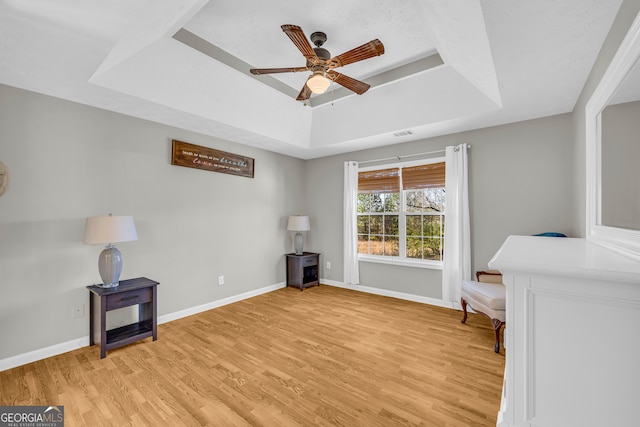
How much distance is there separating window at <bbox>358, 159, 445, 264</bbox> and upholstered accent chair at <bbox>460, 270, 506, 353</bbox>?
31.4 inches

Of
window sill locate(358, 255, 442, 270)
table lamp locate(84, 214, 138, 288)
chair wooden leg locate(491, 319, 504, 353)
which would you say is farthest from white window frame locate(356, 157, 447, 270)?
table lamp locate(84, 214, 138, 288)

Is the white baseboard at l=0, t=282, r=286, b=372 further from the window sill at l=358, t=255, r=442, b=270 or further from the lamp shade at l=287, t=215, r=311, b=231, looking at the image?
the window sill at l=358, t=255, r=442, b=270

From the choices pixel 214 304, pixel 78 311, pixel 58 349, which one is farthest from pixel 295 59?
pixel 58 349

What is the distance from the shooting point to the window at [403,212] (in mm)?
4113

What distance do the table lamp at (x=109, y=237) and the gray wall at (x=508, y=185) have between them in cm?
348

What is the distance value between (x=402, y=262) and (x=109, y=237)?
145 inches

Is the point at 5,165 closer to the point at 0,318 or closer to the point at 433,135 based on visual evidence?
the point at 0,318

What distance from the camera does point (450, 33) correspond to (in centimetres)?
196

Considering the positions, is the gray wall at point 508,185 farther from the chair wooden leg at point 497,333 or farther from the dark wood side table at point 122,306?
the dark wood side table at point 122,306

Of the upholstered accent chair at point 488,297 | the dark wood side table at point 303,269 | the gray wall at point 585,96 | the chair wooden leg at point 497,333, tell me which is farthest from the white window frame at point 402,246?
the gray wall at point 585,96

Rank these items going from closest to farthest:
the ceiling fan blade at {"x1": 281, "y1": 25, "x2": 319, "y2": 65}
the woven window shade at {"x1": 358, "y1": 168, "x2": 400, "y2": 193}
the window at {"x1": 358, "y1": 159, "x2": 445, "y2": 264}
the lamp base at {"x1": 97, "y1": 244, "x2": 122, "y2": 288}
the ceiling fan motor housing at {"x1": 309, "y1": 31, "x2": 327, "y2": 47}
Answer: the ceiling fan blade at {"x1": 281, "y1": 25, "x2": 319, "y2": 65} → the ceiling fan motor housing at {"x1": 309, "y1": 31, "x2": 327, "y2": 47} → the lamp base at {"x1": 97, "y1": 244, "x2": 122, "y2": 288} → the window at {"x1": 358, "y1": 159, "x2": 445, "y2": 264} → the woven window shade at {"x1": 358, "y1": 168, "x2": 400, "y2": 193}

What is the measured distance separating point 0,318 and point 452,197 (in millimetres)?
4832

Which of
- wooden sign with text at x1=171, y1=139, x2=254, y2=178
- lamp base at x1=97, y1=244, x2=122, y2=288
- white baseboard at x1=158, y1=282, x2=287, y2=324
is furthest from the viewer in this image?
wooden sign with text at x1=171, y1=139, x2=254, y2=178

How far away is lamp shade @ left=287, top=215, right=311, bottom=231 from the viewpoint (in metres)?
4.80
